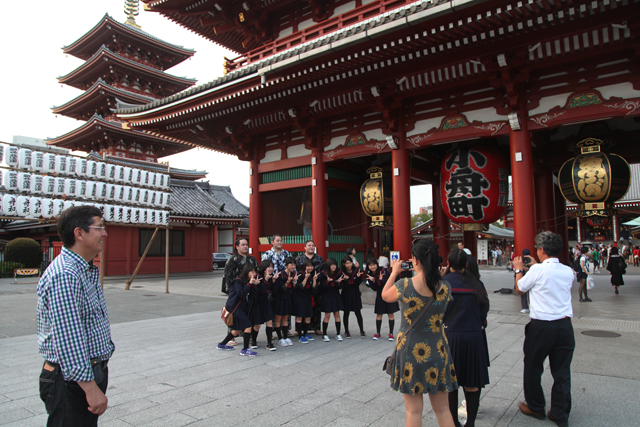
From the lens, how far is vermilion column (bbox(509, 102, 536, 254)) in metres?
9.01

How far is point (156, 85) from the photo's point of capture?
28.6 m

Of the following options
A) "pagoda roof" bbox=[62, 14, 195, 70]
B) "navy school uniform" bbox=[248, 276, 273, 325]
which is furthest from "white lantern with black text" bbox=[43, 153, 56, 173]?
"pagoda roof" bbox=[62, 14, 195, 70]

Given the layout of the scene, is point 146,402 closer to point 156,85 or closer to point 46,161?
point 46,161

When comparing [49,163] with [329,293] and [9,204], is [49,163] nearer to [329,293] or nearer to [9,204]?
[9,204]

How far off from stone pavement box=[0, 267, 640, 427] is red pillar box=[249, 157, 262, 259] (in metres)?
5.95

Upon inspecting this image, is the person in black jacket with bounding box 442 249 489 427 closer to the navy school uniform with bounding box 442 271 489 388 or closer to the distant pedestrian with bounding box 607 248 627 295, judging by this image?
the navy school uniform with bounding box 442 271 489 388

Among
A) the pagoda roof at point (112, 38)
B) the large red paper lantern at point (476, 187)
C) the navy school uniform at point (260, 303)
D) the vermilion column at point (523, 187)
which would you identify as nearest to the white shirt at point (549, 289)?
the navy school uniform at point (260, 303)

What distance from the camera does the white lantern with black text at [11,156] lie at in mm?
10062

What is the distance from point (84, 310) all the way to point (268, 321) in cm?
421

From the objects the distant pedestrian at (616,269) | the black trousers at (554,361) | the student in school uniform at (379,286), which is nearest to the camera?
the black trousers at (554,361)

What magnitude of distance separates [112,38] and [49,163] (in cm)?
1927

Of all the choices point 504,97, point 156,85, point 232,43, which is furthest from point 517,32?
point 156,85

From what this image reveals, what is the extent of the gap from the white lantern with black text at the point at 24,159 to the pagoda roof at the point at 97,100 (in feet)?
51.4

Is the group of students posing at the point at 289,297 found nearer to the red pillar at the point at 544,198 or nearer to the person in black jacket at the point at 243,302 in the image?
the person in black jacket at the point at 243,302
